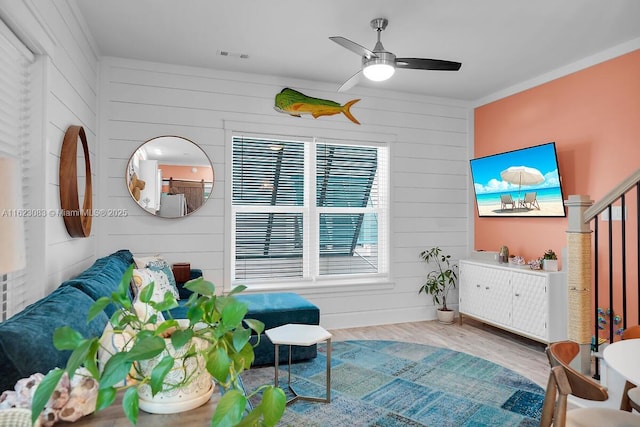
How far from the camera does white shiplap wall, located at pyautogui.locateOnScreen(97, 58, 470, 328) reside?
12.6 feet

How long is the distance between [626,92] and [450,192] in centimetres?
207

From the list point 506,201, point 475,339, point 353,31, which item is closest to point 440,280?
point 475,339

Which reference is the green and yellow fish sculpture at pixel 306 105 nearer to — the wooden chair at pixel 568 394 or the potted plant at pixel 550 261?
the potted plant at pixel 550 261

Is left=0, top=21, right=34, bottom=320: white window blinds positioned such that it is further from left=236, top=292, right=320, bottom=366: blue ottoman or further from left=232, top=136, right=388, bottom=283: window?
left=232, top=136, right=388, bottom=283: window

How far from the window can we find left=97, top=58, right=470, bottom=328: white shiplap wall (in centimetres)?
17

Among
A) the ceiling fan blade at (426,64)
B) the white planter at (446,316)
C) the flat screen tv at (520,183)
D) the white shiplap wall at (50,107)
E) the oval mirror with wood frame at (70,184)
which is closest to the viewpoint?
the white shiplap wall at (50,107)

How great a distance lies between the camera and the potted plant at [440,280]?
4855 millimetres

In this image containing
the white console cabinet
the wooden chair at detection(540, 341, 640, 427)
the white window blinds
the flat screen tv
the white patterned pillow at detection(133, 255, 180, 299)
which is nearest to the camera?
the wooden chair at detection(540, 341, 640, 427)

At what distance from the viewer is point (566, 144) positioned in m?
3.97

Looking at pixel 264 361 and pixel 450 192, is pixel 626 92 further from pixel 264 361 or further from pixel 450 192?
pixel 264 361

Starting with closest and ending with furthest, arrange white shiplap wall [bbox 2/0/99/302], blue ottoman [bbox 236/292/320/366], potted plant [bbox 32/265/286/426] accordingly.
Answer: potted plant [bbox 32/265/286/426] → white shiplap wall [bbox 2/0/99/302] → blue ottoman [bbox 236/292/320/366]

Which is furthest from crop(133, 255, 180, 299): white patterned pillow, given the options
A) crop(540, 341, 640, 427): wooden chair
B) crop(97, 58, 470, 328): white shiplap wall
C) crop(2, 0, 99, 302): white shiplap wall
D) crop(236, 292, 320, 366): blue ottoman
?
crop(540, 341, 640, 427): wooden chair

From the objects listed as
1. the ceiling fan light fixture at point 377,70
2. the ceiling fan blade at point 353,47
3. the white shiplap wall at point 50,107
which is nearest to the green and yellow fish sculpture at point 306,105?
the ceiling fan light fixture at point 377,70

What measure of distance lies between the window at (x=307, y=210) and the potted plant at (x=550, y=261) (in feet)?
5.52
